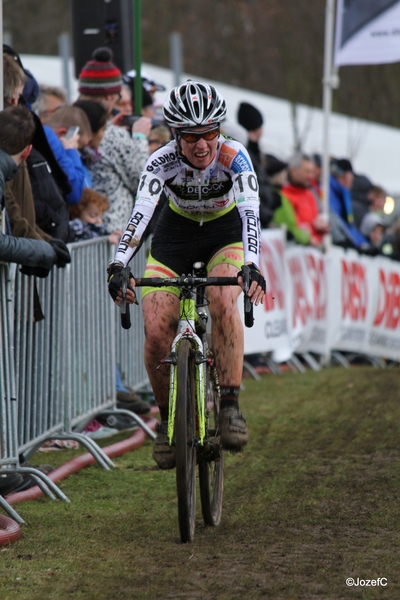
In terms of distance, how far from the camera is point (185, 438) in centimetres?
557

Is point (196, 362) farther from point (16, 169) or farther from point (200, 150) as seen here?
point (16, 169)

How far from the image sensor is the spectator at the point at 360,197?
17766 millimetres

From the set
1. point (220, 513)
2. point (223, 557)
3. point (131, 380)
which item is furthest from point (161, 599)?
point (131, 380)

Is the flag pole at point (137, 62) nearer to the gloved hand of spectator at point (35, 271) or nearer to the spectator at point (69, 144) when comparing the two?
the spectator at point (69, 144)

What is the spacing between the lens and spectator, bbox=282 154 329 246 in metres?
14.3

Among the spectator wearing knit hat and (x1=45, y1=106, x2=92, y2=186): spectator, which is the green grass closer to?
the spectator wearing knit hat

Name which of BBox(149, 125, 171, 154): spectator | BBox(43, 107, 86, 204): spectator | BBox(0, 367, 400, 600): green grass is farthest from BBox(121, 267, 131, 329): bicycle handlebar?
BBox(149, 125, 171, 154): spectator

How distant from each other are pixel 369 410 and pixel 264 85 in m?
36.8

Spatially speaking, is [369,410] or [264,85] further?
[264,85]

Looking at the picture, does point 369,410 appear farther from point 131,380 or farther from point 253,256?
point 253,256

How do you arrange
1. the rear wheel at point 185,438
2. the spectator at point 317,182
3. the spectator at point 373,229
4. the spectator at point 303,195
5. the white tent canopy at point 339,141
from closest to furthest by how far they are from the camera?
1. the rear wheel at point 185,438
2. the spectator at point 303,195
3. the spectator at point 317,182
4. the spectator at point 373,229
5. the white tent canopy at point 339,141

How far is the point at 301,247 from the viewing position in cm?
1406

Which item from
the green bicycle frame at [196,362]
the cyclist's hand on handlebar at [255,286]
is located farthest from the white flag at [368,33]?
the cyclist's hand on handlebar at [255,286]

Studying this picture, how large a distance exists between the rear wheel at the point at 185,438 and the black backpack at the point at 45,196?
2.44m
